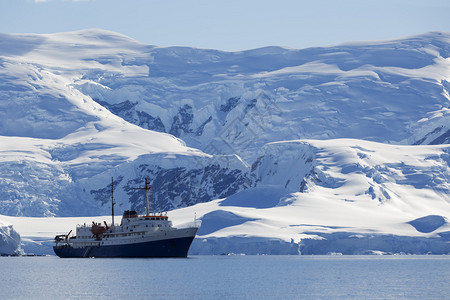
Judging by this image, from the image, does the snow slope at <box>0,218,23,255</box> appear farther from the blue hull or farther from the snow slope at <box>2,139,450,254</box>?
the blue hull

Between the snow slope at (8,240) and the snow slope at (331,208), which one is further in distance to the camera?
the snow slope at (331,208)

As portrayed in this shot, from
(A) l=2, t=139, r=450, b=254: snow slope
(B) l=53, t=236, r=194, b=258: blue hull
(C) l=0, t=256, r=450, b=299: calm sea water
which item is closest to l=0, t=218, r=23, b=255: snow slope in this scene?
(A) l=2, t=139, r=450, b=254: snow slope

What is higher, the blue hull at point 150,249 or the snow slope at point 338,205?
the blue hull at point 150,249

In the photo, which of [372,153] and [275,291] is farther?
[372,153]

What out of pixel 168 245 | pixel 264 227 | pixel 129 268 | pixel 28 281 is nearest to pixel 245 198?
pixel 264 227

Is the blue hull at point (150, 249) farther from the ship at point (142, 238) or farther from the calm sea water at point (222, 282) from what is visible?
the calm sea water at point (222, 282)

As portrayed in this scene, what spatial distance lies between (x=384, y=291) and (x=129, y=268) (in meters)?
32.9

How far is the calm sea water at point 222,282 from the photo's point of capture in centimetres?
6256

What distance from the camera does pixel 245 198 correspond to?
155250mm

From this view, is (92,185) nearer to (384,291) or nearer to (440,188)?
(440,188)

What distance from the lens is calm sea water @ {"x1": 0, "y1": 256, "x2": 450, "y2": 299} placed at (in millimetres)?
62562

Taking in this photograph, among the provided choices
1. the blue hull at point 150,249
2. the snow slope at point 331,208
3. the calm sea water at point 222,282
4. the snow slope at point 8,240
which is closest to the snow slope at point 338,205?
the snow slope at point 331,208

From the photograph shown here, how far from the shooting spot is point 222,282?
7281cm

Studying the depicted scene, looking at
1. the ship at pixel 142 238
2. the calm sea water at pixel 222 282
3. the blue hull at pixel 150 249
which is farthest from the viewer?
the blue hull at pixel 150 249
